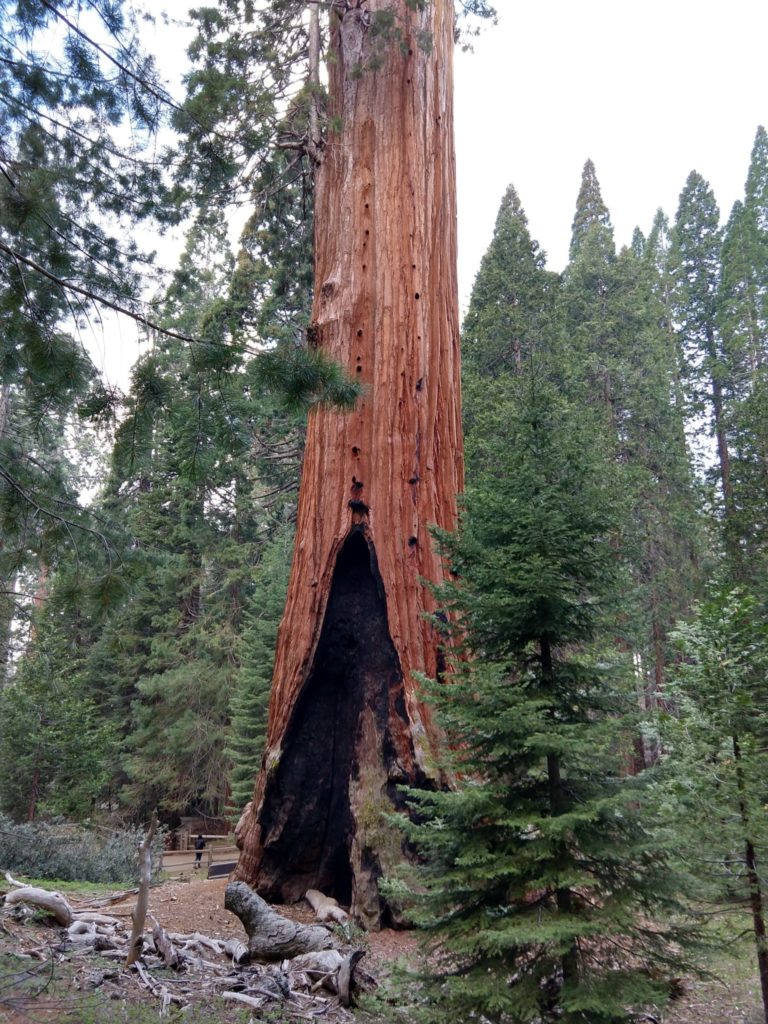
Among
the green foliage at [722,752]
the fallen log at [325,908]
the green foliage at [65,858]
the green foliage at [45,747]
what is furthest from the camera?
the green foliage at [45,747]

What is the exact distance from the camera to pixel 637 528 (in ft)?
51.1

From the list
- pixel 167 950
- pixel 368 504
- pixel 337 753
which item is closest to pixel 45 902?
pixel 167 950

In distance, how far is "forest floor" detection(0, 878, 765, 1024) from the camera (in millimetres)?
3242

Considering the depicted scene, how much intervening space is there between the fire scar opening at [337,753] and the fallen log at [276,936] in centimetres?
102

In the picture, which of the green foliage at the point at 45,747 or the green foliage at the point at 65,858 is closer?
the green foliage at the point at 65,858

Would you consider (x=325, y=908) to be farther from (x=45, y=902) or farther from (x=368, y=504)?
(x=368, y=504)

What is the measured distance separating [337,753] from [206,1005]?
9.05 ft

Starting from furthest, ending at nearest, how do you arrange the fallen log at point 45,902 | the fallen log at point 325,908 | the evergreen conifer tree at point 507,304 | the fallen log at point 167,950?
the evergreen conifer tree at point 507,304 < the fallen log at point 325,908 < the fallen log at point 45,902 < the fallen log at point 167,950

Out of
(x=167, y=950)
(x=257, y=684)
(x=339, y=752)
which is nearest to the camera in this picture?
(x=167, y=950)

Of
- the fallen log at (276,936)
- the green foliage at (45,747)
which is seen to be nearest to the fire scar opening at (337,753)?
the fallen log at (276,936)

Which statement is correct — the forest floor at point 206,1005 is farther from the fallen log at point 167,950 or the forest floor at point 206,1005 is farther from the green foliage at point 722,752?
the fallen log at point 167,950

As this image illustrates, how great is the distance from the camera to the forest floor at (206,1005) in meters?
3.24

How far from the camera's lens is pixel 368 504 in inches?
262

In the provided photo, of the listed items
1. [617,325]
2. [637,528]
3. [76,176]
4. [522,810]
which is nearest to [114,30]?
[76,176]
